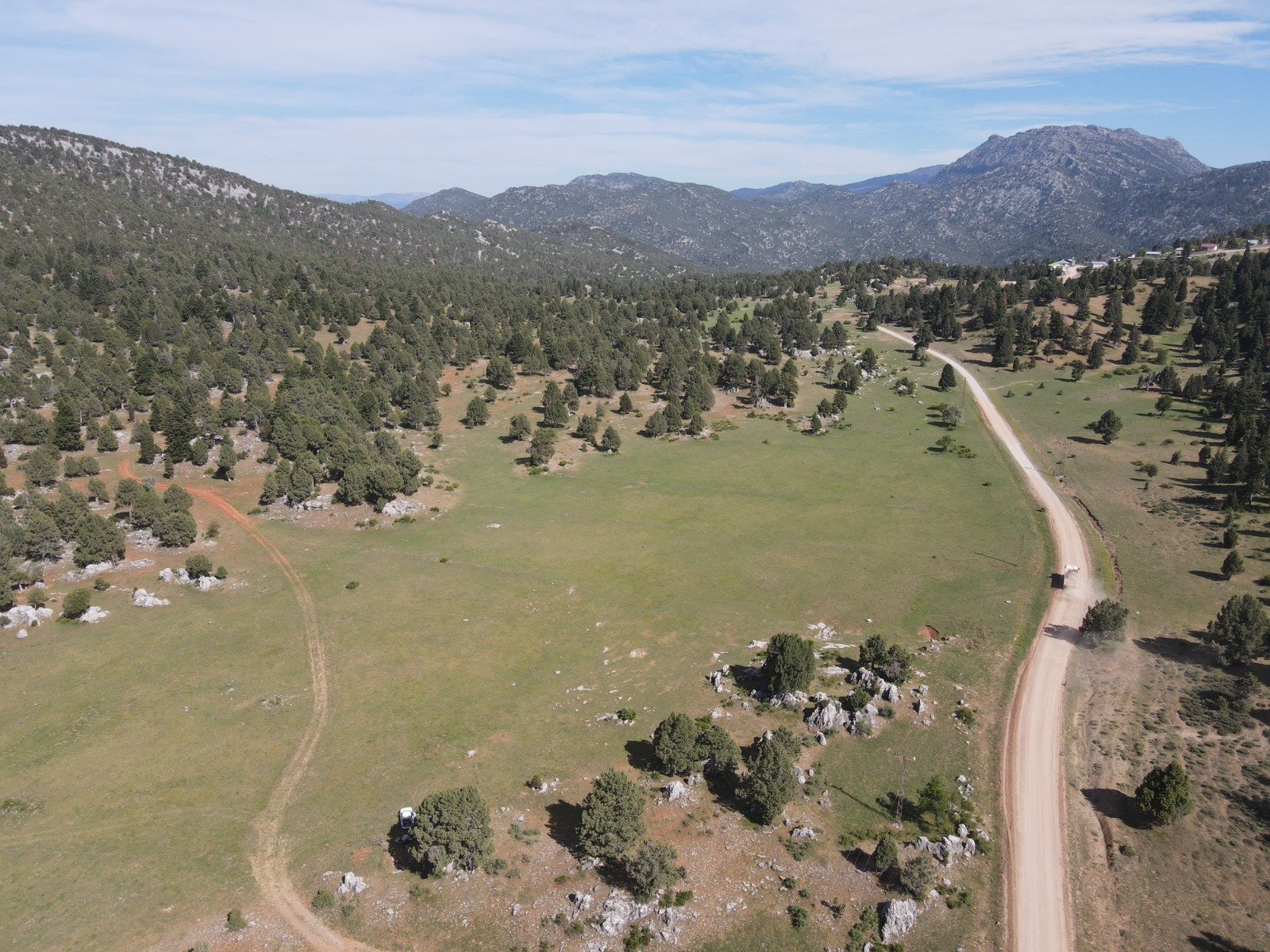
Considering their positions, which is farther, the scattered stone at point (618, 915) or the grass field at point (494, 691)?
the grass field at point (494, 691)

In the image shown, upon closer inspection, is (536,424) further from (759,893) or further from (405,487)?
(759,893)

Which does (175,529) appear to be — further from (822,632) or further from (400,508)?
(822,632)

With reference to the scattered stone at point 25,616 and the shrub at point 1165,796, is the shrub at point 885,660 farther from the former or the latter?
the scattered stone at point 25,616

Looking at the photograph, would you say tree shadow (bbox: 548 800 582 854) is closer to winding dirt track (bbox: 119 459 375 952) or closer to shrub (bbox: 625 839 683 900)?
shrub (bbox: 625 839 683 900)

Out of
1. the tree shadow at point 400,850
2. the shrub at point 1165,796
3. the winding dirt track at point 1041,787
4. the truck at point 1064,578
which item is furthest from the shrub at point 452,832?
the truck at point 1064,578

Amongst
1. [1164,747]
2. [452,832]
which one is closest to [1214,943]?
[1164,747]

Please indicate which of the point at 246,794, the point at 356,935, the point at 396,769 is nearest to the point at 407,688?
the point at 396,769
